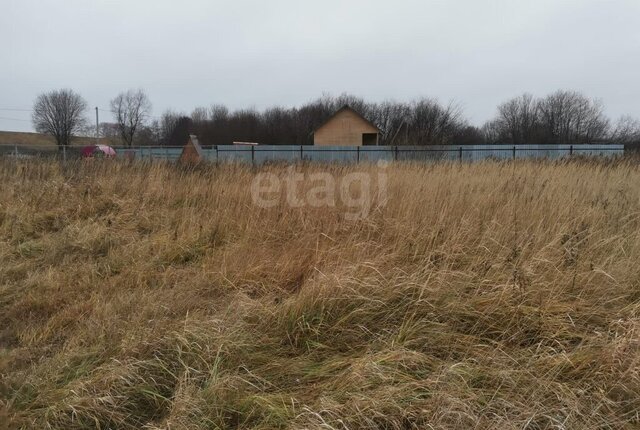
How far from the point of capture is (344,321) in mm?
2348

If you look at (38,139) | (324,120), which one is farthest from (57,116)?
(324,120)

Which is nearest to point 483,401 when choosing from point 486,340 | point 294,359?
point 486,340

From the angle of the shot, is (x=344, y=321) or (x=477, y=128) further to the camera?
(x=477, y=128)

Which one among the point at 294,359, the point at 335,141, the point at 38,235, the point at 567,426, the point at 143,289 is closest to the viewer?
the point at 567,426

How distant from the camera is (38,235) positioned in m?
5.01

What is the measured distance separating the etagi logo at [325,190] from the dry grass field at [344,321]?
36cm

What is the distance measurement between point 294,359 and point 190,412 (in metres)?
0.60

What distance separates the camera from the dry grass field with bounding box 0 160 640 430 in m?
1.73

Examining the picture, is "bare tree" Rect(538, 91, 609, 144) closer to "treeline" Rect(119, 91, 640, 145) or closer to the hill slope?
"treeline" Rect(119, 91, 640, 145)

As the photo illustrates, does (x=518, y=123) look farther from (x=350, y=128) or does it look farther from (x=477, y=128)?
(x=350, y=128)

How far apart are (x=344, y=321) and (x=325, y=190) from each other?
132 inches

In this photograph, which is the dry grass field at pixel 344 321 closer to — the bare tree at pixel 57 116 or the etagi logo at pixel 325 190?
the etagi logo at pixel 325 190

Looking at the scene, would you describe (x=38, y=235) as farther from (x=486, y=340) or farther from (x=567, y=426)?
(x=567, y=426)

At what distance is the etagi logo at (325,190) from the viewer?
15.2 ft
